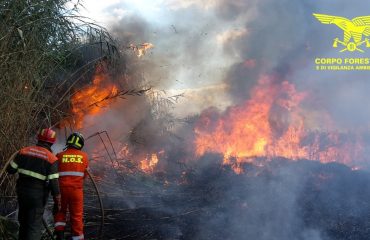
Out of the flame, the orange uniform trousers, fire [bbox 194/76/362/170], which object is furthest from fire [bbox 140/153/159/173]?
the orange uniform trousers

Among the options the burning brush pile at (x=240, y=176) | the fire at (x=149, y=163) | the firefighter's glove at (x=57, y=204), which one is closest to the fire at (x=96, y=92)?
the burning brush pile at (x=240, y=176)

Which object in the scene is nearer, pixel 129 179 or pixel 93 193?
pixel 93 193

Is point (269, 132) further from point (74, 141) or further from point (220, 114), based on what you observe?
point (74, 141)

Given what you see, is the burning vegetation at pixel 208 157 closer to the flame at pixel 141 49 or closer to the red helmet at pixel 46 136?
the flame at pixel 141 49

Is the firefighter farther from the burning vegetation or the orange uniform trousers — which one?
the burning vegetation

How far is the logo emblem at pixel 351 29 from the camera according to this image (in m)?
19.9

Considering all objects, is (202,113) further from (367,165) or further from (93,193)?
(93,193)

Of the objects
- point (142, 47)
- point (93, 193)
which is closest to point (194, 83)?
point (142, 47)

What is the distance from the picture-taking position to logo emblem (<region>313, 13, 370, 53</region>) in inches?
782

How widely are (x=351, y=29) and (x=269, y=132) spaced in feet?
25.3

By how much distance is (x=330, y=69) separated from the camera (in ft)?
66.3

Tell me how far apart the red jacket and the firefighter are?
0.39 m

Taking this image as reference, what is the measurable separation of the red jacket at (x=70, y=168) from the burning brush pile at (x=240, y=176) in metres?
0.56

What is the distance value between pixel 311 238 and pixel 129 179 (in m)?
6.30
